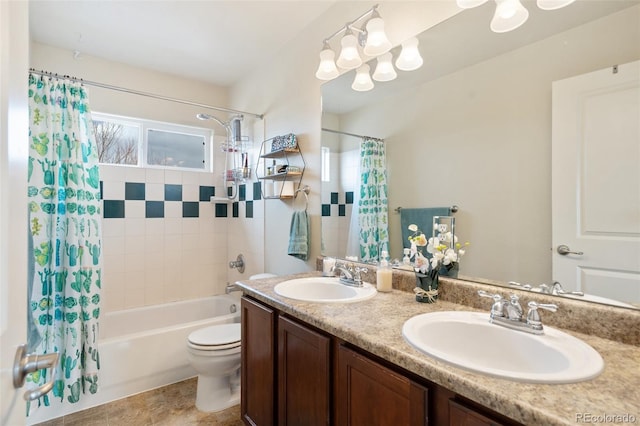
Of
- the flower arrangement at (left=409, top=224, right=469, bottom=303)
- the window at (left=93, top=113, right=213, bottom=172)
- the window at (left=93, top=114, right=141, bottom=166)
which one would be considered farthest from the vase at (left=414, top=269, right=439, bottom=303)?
the window at (left=93, top=114, right=141, bottom=166)

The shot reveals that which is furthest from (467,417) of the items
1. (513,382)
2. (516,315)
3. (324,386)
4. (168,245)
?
(168,245)

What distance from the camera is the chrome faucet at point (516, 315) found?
93 centimetres

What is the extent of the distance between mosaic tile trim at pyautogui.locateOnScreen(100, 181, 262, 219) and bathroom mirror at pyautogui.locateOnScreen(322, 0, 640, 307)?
1.53 metres

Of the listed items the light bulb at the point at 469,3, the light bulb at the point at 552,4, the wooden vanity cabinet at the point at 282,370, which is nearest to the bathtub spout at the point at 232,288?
the wooden vanity cabinet at the point at 282,370

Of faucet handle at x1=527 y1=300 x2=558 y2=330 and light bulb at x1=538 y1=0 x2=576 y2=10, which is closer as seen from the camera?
faucet handle at x1=527 y1=300 x2=558 y2=330

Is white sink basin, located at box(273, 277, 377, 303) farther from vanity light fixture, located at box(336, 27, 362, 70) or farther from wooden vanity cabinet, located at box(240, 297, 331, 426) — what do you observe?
vanity light fixture, located at box(336, 27, 362, 70)

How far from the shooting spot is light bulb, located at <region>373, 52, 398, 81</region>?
160 centimetres

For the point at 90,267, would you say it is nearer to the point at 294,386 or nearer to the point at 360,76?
the point at 294,386

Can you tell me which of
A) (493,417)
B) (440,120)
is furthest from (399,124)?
(493,417)

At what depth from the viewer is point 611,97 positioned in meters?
0.95

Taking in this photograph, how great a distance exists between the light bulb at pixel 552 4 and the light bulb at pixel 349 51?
84 centimetres

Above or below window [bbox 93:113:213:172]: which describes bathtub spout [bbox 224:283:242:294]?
below

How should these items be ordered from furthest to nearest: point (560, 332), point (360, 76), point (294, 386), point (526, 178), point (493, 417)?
1. point (360, 76)
2. point (294, 386)
3. point (526, 178)
4. point (560, 332)
5. point (493, 417)

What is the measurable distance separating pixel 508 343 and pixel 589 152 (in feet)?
2.20
